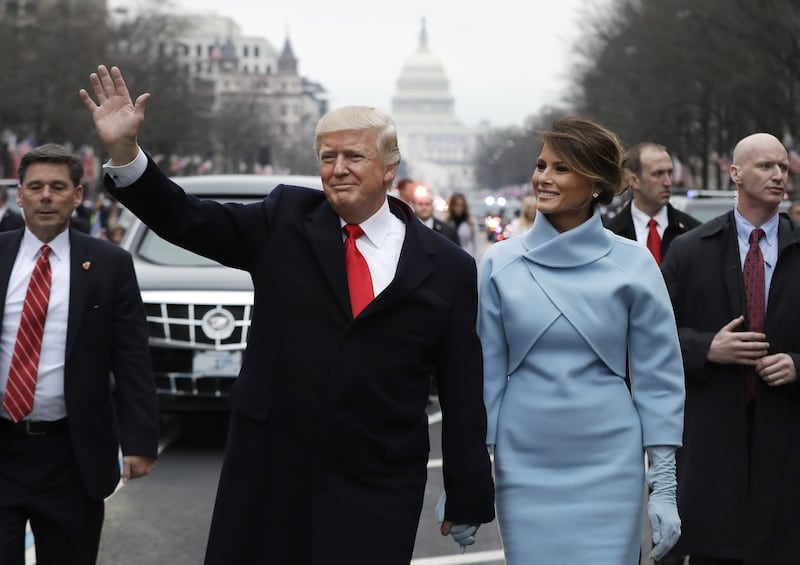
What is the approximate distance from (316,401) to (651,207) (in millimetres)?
4154

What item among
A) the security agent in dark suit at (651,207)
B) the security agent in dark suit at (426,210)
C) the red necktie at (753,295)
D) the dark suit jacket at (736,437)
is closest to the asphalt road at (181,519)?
the security agent in dark suit at (651,207)

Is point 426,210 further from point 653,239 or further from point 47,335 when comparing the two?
point 47,335

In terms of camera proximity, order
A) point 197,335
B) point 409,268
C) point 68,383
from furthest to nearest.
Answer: point 197,335, point 68,383, point 409,268

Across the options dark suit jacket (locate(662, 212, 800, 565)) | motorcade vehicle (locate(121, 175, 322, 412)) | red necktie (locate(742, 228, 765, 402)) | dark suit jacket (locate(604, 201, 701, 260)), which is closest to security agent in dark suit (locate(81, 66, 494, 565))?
dark suit jacket (locate(662, 212, 800, 565))

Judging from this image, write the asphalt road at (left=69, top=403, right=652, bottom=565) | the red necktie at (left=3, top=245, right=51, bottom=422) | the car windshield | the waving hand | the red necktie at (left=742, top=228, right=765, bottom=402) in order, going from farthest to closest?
the car windshield < the asphalt road at (left=69, top=403, right=652, bottom=565) < the red necktie at (left=742, top=228, right=765, bottom=402) < the red necktie at (left=3, top=245, right=51, bottom=422) < the waving hand

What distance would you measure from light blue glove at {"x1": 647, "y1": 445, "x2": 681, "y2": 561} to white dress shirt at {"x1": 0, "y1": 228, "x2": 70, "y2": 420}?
2053 millimetres

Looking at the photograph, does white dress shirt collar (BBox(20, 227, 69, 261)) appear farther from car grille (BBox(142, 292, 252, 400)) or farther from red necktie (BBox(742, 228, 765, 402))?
car grille (BBox(142, 292, 252, 400))

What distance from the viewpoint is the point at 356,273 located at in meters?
4.29

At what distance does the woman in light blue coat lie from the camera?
444 cm

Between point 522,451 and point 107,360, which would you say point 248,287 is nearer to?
point 107,360

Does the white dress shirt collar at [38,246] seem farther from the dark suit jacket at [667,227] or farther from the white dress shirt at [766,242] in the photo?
the dark suit jacket at [667,227]

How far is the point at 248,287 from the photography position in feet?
35.9

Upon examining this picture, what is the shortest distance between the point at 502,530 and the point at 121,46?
6161 centimetres

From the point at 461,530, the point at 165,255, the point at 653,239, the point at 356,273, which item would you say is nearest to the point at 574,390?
the point at 461,530
